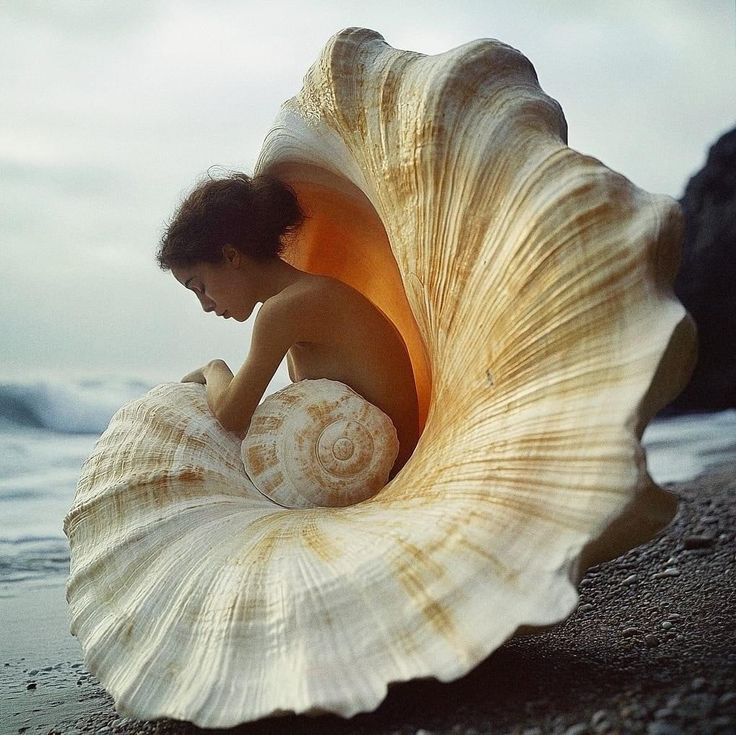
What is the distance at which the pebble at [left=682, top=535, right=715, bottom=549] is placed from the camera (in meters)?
4.02

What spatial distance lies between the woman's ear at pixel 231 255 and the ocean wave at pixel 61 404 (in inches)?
214

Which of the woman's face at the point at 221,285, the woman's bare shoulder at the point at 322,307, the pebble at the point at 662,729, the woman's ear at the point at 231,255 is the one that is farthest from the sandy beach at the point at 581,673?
the woman's ear at the point at 231,255

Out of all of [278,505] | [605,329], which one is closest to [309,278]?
[278,505]

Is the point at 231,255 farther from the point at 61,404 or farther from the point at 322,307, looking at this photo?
the point at 61,404

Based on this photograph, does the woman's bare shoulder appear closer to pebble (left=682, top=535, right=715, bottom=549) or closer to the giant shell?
the giant shell

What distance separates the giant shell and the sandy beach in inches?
8.5

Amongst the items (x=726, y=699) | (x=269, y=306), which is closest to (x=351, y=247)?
(x=269, y=306)

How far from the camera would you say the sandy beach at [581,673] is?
179cm

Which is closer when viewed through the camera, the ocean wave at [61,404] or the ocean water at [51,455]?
the ocean water at [51,455]

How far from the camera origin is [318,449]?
100 inches

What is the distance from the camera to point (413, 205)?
240 cm

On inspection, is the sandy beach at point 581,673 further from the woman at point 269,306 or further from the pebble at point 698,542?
the woman at point 269,306

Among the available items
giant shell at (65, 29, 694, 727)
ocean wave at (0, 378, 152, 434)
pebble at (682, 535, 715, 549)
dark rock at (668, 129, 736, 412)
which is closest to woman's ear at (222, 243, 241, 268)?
giant shell at (65, 29, 694, 727)

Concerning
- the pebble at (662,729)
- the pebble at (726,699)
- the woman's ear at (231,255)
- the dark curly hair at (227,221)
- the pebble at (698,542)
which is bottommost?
the pebble at (698,542)
